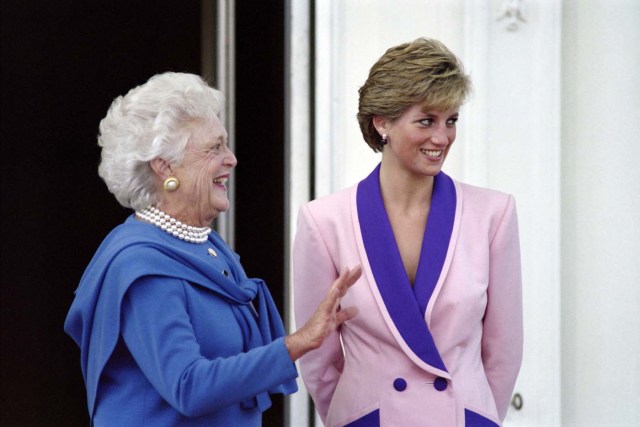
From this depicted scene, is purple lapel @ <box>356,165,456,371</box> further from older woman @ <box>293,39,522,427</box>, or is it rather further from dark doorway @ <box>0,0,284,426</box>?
dark doorway @ <box>0,0,284,426</box>

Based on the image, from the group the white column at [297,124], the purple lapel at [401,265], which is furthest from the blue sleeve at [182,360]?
the white column at [297,124]

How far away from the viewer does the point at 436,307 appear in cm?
278

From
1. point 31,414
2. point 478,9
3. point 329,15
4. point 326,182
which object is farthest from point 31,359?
point 478,9

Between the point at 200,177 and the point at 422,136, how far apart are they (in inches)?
23.5

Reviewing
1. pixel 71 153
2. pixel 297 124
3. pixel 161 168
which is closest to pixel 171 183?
pixel 161 168

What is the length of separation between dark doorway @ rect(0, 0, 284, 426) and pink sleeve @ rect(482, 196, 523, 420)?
169cm

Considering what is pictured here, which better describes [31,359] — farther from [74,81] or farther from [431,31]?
[431,31]

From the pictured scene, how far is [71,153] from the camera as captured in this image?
13.7 feet

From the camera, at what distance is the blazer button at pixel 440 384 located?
2768 mm

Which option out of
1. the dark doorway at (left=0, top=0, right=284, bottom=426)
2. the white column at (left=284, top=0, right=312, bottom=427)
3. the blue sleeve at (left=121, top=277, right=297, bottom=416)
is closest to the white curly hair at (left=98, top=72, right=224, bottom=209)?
the blue sleeve at (left=121, top=277, right=297, bottom=416)

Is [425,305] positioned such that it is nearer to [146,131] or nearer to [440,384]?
[440,384]

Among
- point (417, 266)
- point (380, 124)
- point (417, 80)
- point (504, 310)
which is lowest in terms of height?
point (504, 310)

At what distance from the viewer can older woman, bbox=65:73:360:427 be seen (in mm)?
2342

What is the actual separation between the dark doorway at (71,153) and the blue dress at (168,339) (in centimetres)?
153
